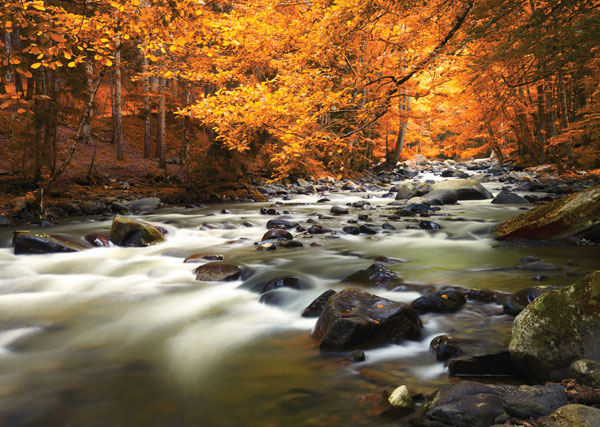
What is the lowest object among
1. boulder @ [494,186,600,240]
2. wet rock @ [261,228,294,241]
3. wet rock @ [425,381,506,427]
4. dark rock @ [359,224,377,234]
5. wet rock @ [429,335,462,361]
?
wet rock @ [429,335,462,361]

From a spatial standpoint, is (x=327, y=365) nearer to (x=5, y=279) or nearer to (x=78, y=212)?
(x=5, y=279)

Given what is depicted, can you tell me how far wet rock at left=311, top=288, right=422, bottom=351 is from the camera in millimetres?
2910

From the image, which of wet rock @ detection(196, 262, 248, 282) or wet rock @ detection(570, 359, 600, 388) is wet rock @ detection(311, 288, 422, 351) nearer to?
wet rock @ detection(570, 359, 600, 388)

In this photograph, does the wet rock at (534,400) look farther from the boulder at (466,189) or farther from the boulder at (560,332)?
the boulder at (466,189)

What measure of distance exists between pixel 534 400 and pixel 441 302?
171 centimetres

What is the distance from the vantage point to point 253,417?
2197mm

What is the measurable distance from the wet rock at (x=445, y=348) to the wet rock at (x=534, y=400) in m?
0.74

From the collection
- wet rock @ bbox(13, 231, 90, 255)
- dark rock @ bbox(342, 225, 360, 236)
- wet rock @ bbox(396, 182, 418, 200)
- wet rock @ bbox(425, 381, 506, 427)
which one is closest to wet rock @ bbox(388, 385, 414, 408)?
wet rock @ bbox(425, 381, 506, 427)

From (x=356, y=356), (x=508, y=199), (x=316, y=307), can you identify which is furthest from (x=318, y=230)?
(x=508, y=199)

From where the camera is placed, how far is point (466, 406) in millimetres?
1878

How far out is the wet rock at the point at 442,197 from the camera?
1215 cm

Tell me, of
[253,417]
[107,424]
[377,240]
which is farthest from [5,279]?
[377,240]

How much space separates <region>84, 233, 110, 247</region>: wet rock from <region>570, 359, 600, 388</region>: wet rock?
23.0ft

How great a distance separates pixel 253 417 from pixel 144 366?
→ 46.0 inches
